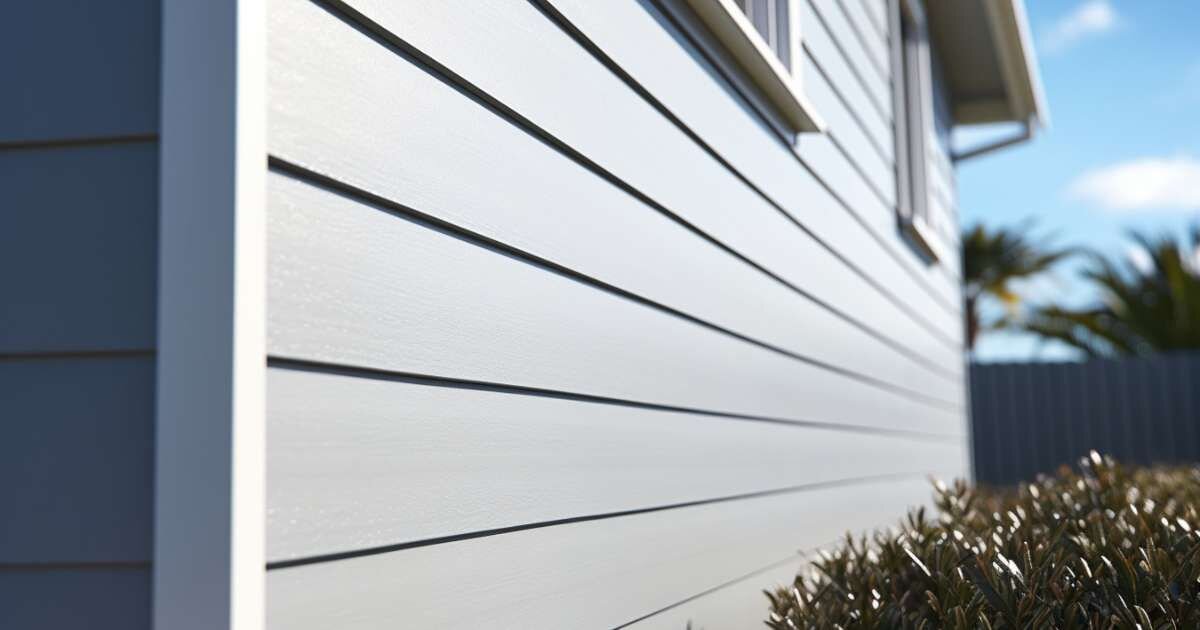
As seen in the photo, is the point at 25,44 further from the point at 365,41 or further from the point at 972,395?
the point at 972,395

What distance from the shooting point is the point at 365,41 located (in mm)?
1388

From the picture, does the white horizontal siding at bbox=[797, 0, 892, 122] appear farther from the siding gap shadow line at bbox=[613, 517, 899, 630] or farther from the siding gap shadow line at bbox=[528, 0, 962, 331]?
the siding gap shadow line at bbox=[613, 517, 899, 630]

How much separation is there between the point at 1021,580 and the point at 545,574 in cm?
83

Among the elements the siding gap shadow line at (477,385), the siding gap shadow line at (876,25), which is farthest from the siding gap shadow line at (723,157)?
the siding gap shadow line at (876,25)

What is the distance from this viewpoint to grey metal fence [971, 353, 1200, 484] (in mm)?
12164

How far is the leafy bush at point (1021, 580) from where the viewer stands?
1.92 m

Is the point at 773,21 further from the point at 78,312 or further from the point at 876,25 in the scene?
the point at 78,312

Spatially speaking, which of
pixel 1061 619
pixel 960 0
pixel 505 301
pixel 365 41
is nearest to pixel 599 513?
pixel 505 301

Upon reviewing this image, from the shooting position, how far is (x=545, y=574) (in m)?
1.80

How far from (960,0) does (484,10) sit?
5.40m

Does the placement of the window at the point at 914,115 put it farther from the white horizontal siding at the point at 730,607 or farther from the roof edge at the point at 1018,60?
the white horizontal siding at the point at 730,607

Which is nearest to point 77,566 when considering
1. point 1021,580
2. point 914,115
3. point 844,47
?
point 1021,580

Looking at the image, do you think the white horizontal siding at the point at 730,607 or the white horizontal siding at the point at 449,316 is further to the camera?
the white horizontal siding at the point at 730,607

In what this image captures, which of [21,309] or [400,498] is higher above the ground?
[21,309]
